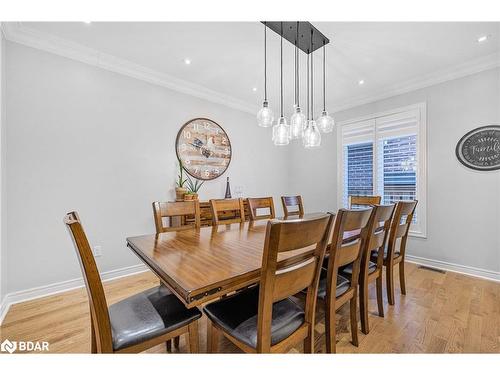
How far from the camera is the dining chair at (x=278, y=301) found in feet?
2.84

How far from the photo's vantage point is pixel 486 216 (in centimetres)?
265

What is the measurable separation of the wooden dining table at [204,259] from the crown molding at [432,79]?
320 cm

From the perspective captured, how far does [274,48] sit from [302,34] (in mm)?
356

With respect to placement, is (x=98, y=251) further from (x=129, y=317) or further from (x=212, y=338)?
(x=212, y=338)

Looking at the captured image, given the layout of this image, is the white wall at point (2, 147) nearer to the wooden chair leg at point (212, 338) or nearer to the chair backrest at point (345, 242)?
the wooden chair leg at point (212, 338)

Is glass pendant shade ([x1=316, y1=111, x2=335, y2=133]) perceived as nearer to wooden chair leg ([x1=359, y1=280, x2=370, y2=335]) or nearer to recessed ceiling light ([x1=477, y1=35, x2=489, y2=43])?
wooden chair leg ([x1=359, y1=280, x2=370, y2=335])

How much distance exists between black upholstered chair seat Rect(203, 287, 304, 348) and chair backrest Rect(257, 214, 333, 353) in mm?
97

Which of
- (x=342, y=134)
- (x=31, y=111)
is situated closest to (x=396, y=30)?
(x=342, y=134)

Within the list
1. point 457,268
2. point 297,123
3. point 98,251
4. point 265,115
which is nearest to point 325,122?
point 297,123

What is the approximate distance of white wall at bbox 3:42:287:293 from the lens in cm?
215

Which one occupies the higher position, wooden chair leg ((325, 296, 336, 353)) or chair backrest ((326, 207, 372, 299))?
chair backrest ((326, 207, 372, 299))

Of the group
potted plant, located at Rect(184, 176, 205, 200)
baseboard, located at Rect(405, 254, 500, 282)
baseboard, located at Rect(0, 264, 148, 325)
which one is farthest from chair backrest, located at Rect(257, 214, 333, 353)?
baseboard, located at Rect(405, 254, 500, 282)
